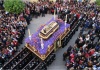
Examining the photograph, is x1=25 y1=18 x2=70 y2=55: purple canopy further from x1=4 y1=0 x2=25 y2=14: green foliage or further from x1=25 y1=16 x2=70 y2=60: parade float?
x1=4 y1=0 x2=25 y2=14: green foliage

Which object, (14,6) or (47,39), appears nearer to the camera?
(47,39)

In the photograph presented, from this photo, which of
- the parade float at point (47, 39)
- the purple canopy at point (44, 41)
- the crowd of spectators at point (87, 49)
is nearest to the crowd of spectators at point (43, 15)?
the crowd of spectators at point (87, 49)

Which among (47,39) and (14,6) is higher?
(14,6)

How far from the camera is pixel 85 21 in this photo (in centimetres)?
2275

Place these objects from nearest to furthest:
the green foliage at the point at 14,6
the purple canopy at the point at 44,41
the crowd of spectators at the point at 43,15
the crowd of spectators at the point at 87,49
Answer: the crowd of spectators at the point at 87,49 < the purple canopy at the point at 44,41 < the crowd of spectators at the point at 43,15 < the green foliage at the point at 14,6

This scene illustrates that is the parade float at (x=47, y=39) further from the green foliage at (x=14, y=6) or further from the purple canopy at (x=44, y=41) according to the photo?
the green foliage at (x=14, y=6)

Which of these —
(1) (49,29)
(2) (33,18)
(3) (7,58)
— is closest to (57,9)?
(2) (33,18)

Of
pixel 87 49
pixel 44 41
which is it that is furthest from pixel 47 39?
pixel 87 49

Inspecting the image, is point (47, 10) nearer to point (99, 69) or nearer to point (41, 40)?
point (41, 40)

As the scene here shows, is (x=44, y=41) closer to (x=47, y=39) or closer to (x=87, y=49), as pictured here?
(x=47, y=39)

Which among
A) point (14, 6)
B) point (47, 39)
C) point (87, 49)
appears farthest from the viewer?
point (14, 6)

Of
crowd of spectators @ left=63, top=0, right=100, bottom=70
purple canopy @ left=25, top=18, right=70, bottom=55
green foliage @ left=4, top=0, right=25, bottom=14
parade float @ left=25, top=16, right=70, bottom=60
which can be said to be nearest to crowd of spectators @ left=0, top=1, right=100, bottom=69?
crowd of spectators @ left=63, top=0, right=100, bottom=70

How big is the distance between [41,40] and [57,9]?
25.0 ft

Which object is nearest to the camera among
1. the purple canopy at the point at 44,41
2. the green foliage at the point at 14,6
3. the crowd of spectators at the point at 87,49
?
the crowd of spectators at the point at 87,49
